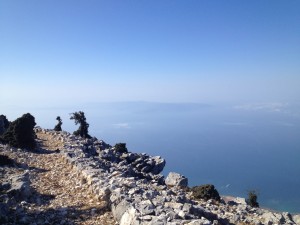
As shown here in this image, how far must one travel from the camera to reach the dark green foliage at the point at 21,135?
1235 inches


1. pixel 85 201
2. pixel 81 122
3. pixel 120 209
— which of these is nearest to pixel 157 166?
pixel 81 122

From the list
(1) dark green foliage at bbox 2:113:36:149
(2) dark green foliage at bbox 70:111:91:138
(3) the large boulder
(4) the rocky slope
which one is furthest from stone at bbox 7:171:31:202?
(2) dark green foliage at bbox 70:111:91:138

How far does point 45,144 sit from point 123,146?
12241 millimetres

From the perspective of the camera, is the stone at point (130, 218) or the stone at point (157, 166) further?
the stone at point (157, 166)

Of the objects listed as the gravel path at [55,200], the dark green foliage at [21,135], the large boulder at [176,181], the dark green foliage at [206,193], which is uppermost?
the dark green foliage at [21,135]

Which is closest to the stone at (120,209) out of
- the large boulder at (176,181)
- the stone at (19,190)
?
the stone at (19,190)

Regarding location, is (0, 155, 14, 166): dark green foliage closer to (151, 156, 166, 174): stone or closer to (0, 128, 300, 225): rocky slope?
(0, 128, 300, 225): rocky slope

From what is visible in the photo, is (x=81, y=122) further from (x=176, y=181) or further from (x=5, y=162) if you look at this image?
(x=5, y=162)

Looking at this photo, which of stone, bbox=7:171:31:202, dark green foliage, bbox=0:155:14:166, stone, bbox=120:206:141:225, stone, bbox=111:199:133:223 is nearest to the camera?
stone, bbox=120:206:141:225

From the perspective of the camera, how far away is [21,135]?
31891 millimetres

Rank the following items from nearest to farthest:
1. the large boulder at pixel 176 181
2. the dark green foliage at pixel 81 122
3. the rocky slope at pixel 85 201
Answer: the rocky slope at pixel 85 201 → the large boulder at pixel 176 181 → the dark green foliage at pixel 81 122

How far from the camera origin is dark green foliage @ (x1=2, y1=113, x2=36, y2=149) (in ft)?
103

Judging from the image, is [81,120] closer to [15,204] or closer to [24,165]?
[24,165]

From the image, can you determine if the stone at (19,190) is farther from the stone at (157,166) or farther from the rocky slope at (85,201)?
the stone at (157,166)
